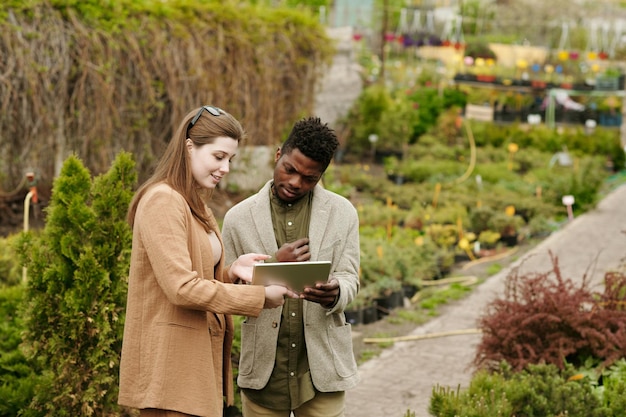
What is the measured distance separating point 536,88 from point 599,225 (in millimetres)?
7526

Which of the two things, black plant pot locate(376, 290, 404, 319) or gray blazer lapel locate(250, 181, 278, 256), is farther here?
black plant pot locate(376, 290, 404, 319)

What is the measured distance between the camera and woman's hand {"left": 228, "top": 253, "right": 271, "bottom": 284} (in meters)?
2.98

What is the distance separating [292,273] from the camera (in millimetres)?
2832

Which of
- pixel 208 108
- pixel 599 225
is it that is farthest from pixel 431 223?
pixel 208 108

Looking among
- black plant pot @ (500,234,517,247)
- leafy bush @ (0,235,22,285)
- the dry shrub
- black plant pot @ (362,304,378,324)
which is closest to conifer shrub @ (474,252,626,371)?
black plant pot @ (362,304,378,324)

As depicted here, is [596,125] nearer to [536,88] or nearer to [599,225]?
[536,88]

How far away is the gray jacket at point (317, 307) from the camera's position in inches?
125

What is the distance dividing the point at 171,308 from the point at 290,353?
24.6 inches

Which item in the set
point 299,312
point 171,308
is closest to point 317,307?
point 299,312

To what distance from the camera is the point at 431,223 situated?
10.7 metres

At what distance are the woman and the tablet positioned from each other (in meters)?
0.03

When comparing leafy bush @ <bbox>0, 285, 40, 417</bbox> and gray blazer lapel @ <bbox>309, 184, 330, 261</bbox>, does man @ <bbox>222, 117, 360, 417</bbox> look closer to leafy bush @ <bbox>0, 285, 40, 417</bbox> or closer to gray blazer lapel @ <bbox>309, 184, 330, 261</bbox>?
gray blazer lapel @ <bbox>309, 184, 330, 261</bbox>

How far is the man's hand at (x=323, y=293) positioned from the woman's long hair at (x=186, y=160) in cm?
45

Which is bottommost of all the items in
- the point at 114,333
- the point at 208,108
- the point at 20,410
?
the point at 20,410
